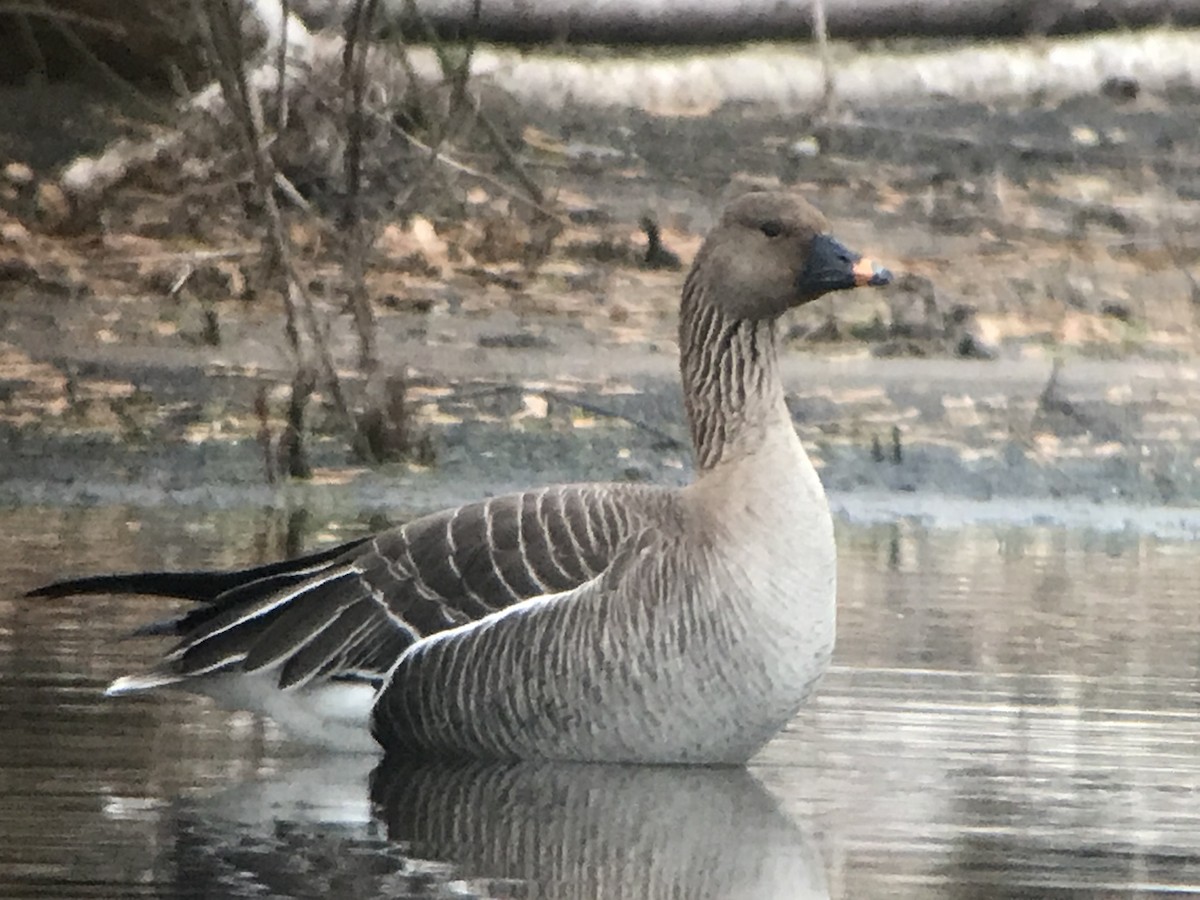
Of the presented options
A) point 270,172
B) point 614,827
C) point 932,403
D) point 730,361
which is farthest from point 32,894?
point 932,403

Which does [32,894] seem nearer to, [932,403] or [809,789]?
[809,789]

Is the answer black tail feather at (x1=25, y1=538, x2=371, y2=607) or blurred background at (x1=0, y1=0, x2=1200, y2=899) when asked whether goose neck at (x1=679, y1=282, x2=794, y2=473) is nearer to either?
blurred background at (x1=0, y1=0, x2=1200, y2=899)

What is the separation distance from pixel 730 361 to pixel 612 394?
18.1 feet

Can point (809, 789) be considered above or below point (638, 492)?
below

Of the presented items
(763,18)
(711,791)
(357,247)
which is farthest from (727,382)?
(763,18)

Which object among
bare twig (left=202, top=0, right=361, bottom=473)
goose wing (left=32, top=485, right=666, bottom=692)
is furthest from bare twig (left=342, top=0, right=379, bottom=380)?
goose wing (left=32, top=485, right=666, bottom=692)

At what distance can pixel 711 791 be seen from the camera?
6.68 m

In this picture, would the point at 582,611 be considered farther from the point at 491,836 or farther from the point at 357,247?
the point at 357,247

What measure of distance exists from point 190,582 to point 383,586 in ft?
1.65

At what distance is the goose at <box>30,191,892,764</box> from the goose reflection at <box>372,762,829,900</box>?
0.14 m

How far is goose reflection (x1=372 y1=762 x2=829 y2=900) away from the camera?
564 centimetres

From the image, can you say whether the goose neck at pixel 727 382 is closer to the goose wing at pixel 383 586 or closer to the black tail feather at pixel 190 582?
the goose wing at pixel 383 586

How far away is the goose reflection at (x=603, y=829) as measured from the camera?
564 cm

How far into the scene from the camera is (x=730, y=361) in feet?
24.9
